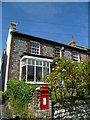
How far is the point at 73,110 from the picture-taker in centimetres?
840

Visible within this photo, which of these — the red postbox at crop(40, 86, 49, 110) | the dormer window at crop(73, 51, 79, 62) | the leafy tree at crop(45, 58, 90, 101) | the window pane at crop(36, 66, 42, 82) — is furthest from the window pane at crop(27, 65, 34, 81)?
the red postbox at crop(40, 86, 49, 110)

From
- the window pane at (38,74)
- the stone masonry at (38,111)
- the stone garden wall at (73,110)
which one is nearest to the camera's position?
the stone masonry at (38,111)

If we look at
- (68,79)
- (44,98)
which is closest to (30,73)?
(68,79)

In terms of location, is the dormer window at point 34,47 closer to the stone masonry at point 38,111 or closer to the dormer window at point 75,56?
the dormer window at point 75,56

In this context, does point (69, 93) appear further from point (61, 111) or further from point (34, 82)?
point (34, 82)

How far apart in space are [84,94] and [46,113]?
3076mm

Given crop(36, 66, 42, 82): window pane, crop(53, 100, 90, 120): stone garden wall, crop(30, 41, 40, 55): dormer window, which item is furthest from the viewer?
crop(30, 41, 40, 55): dormer window

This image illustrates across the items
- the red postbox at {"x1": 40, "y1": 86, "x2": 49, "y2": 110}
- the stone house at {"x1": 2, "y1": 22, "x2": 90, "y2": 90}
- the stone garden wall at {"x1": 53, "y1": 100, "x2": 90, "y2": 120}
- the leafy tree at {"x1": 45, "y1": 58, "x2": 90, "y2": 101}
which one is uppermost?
the stone house at {"x1": 2, "y1": 22, "x2": 90, "y2": 90}

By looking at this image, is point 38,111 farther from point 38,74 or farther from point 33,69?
point 33,69

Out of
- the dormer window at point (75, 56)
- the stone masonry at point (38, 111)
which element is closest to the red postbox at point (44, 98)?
the stone masonry at point (38, 111)

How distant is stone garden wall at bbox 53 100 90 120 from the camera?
7914 millimetres

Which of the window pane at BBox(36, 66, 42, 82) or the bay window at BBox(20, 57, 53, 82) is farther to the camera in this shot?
the window pane at BBox(36, 66, 42, 82)

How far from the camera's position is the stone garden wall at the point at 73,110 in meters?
7.91

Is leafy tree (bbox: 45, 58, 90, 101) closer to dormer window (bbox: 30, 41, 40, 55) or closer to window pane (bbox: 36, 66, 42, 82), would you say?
window pane (bbox: 36, 66, 42, 82)
